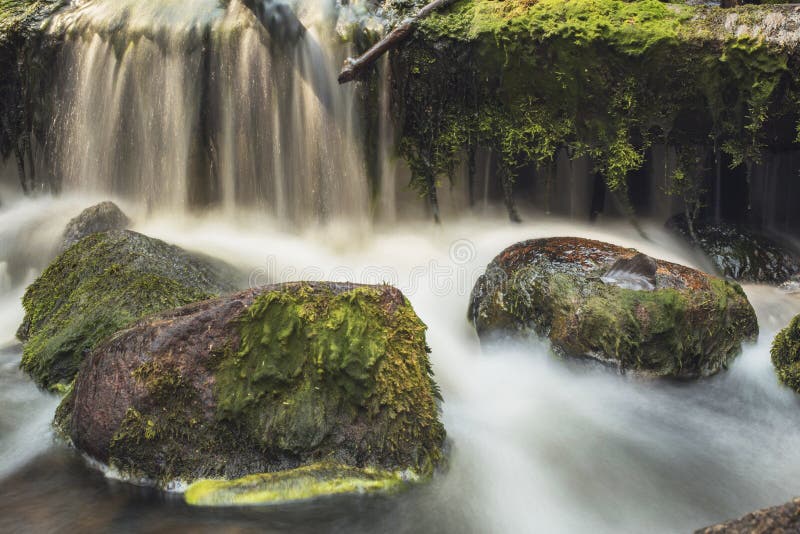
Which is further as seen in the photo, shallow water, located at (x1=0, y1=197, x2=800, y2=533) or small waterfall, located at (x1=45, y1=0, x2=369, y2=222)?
small waterfall, located at (x1=45, y1=0, x2=369, y2=222)

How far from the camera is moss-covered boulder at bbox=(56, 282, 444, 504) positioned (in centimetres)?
286

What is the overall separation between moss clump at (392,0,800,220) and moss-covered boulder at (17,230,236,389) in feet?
10.3

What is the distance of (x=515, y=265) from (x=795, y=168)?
17.1 ft

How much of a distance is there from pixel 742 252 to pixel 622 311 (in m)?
3.69

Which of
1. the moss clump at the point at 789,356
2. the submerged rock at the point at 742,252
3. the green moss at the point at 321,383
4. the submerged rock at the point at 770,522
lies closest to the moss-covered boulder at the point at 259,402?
the green moss at the point at 321,383

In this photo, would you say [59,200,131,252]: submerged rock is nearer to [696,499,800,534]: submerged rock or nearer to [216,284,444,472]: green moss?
[216,284,444,472]: green moss

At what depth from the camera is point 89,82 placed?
25.2 feet

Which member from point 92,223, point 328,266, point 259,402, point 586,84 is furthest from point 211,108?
point 259,402

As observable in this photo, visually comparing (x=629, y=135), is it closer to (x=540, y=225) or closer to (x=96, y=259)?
(x=540, y=225)

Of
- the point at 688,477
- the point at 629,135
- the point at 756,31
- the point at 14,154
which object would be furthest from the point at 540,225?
the point at 14,154

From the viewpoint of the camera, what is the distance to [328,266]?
6.38 m

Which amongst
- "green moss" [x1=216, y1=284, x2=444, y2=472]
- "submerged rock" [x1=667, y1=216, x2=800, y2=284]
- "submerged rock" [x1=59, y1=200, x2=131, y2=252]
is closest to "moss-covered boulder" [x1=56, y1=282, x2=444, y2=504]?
"green moss" [x1=216, y1=284, x2=444, y2=472]

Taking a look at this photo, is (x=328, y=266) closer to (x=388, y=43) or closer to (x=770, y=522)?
(x=388, y=43)

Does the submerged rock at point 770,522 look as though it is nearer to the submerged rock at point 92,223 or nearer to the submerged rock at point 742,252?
the submerged rock at point 742,252
